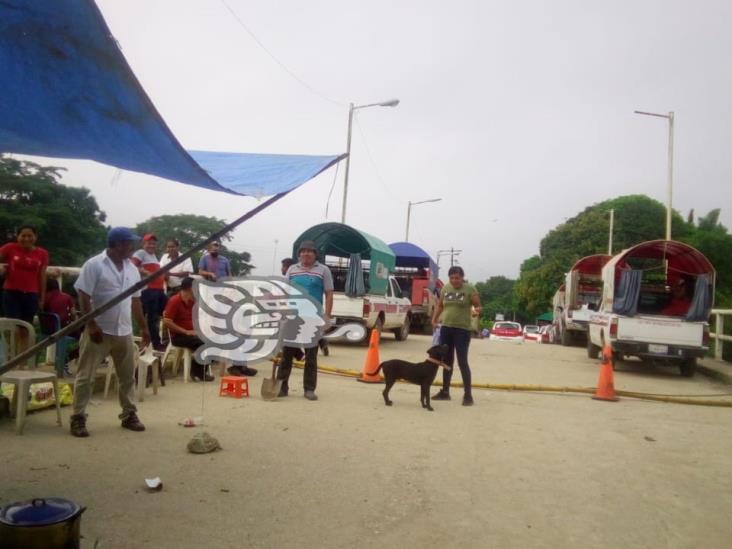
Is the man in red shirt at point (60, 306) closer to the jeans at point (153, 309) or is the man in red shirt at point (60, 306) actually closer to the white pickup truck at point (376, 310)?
the jeans at point (153, 309)

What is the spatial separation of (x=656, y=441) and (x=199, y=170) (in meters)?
5.12

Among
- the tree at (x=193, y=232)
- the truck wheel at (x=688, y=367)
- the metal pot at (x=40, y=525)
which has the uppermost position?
the tree at (x=193, y=232)

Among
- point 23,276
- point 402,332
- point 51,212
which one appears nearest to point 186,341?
point 23,276

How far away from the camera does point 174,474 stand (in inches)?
162

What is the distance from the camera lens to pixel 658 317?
38.6 ft

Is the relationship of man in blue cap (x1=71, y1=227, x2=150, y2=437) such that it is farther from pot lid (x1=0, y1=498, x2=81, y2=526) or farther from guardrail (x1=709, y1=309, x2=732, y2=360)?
guardrail (x1=709, y1=309, x2=732, y2=360)

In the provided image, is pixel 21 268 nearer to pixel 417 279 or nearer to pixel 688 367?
pixel 688 367

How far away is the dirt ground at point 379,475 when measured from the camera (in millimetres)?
3363

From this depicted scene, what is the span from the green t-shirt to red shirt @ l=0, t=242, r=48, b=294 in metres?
Answer: 4.74

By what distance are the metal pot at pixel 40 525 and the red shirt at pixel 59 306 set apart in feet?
14.7

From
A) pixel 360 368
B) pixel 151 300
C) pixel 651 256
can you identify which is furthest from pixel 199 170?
pixel 651 256

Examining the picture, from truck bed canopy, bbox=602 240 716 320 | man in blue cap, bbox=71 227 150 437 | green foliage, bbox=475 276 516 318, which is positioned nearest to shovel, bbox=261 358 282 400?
man in blue cap, bbox=71 227 150 437

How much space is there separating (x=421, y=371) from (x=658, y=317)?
7103mm

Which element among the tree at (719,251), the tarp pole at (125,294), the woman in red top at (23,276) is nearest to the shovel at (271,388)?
the woman in red top at (23,276)
